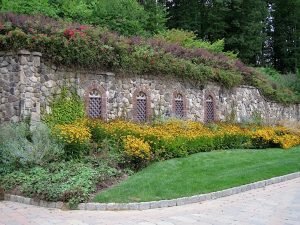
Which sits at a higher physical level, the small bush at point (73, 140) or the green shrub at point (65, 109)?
the green shrub at point (65, 109)

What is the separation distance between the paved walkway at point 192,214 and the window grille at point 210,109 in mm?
10077

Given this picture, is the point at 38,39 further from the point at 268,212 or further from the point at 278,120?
the point at 278,120

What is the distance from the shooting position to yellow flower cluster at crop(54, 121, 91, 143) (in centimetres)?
1111

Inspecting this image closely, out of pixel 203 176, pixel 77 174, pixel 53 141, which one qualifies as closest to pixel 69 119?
pixel 53 141

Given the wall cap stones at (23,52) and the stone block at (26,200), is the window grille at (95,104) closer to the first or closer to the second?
the wall cap stones at (23,52)

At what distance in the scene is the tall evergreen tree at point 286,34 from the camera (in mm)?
42219

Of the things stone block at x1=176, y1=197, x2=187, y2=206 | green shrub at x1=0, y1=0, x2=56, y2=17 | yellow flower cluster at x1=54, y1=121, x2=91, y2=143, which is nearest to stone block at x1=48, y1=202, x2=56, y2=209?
stone block at x1=176, y1=197, x2=187, y2=206

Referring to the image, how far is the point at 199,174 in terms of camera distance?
10.7 metres

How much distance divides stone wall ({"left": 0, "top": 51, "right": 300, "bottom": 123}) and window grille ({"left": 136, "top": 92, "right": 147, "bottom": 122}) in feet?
0.52

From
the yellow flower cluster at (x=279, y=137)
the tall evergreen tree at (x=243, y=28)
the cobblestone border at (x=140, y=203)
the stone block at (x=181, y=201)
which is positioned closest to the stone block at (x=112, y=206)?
the cobblestone border at (x=140, y=203)

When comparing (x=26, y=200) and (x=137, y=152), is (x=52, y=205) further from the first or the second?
(x=137, y=152)

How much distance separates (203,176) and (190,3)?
97.9 feet

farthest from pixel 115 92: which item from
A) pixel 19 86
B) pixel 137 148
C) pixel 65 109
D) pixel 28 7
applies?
pixel 28 7

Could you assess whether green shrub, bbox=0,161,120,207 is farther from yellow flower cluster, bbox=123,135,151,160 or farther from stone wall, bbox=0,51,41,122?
stone wall, bbox=0,51,41,122
